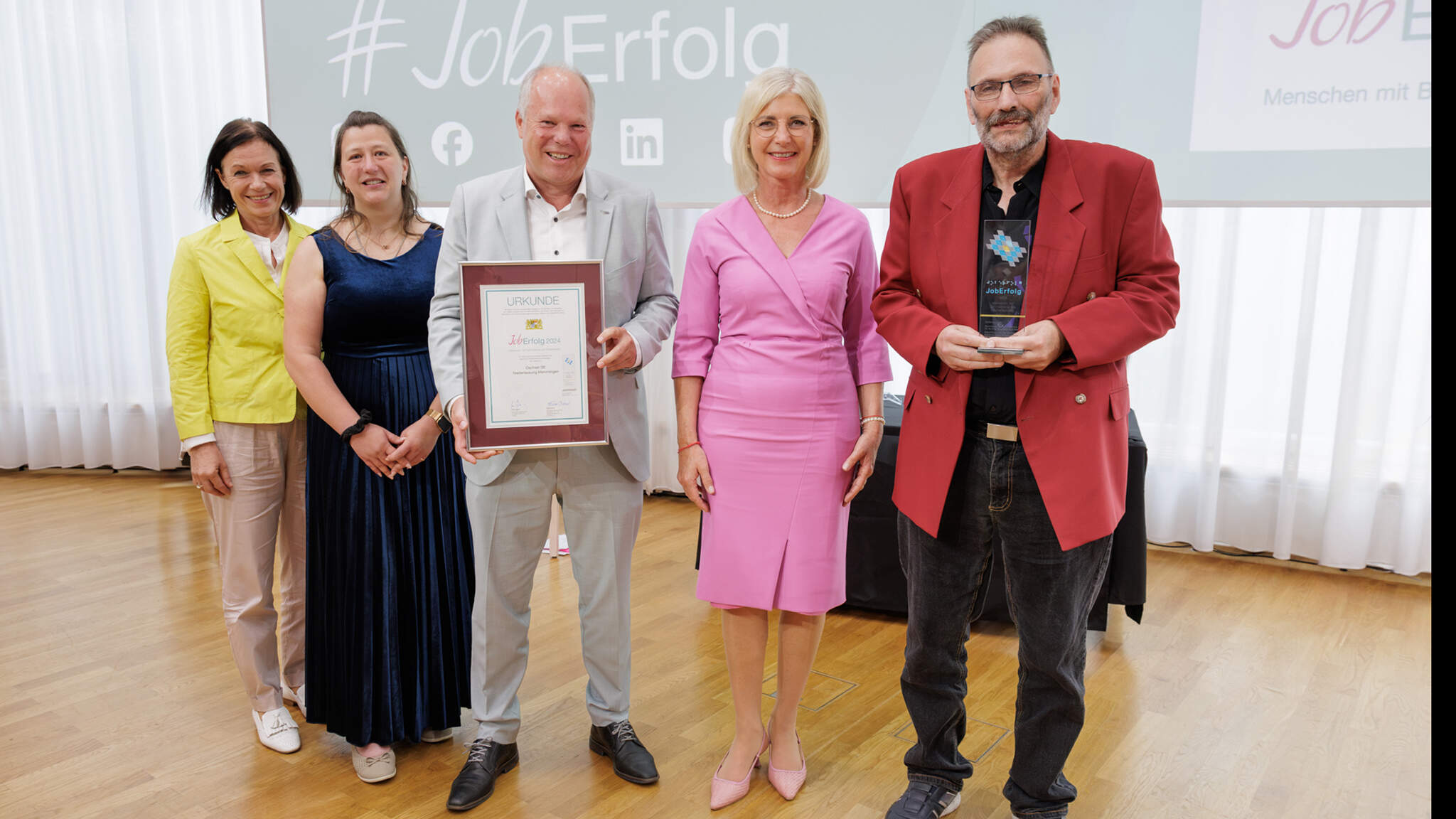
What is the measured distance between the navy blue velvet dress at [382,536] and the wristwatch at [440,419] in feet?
0.23

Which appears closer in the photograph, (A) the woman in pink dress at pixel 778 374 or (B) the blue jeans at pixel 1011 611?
(B) the blue jeans at pixel 1011 611

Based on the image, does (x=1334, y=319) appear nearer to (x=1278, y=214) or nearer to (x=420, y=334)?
(x=1278, y=214)

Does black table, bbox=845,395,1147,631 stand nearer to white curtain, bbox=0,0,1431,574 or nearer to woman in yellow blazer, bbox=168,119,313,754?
white curtain, bbox=0,0,1431,574

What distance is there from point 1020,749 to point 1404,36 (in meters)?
2.56

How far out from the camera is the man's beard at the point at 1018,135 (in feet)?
6.14

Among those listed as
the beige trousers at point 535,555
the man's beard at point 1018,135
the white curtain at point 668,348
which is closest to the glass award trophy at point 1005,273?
the man's beard at point 1018,135

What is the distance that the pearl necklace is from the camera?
2.26 metres

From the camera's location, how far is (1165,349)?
4.35 metres

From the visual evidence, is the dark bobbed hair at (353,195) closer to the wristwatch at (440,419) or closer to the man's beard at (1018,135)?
the wristwatch at (440,419)

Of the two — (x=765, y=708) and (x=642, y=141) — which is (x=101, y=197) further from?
(x=765, y=708)

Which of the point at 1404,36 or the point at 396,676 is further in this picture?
the point at 1404,36

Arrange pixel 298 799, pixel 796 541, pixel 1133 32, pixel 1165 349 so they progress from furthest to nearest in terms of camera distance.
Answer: pixel 1165 349 < pixel 1133 32 < pixel 298 799 < pixel 796 541

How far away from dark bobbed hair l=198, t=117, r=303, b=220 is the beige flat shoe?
1.45 m

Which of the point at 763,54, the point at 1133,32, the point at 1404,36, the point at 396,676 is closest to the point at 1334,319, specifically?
the point at 1404,36
